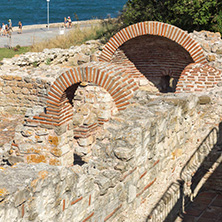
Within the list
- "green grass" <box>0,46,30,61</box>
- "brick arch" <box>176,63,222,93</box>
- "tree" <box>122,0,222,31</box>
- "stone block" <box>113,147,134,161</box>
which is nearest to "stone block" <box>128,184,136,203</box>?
"stone block" <box>113,147,134,161</box>

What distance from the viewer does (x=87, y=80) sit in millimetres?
7352

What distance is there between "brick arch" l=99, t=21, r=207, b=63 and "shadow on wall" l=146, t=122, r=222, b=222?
3.00 metres

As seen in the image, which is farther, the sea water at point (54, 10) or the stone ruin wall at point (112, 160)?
the sea water at point (54, 10)

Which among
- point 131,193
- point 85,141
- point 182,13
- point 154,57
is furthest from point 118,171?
point 182,13

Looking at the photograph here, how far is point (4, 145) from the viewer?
8633 millimetres

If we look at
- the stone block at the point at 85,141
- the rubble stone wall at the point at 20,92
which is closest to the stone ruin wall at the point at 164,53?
the rubble stone wall at the point at 20,92

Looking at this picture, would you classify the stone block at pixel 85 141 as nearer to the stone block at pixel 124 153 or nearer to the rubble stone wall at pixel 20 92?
the rubble stone wall at pixel 20 92

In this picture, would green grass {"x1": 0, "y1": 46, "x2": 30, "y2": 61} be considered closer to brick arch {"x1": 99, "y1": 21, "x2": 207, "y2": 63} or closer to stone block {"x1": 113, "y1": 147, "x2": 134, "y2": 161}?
brick arch {"x1": 99, "y1": 21, "x2": 207, "y2": 63}

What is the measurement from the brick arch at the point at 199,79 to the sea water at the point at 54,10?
58.5m

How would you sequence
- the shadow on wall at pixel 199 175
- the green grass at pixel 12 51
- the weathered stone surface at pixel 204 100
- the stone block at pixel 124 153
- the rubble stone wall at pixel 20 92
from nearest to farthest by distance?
the stone block at pixel 124 153 → the shadow on wall at pixel 199 175 → the weathered stone surface at pixel 204 100 → the rubble stone wall at pixel 20 92 → the green grass at pixel 12 51

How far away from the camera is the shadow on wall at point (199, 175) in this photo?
6613 millimetres

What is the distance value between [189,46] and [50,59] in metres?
6.11

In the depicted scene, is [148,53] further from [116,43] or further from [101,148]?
[101,148]

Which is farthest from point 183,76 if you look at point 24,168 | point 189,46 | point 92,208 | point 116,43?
point 24,168
